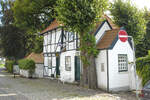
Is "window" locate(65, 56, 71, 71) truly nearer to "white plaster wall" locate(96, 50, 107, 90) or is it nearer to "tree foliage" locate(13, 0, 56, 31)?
"white plaster wall" locate(96, 50, 107, 90)

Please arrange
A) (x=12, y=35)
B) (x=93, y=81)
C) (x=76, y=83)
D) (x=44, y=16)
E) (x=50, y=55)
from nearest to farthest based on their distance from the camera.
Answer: (x=93, y=81) < (x=76, y=83) < (x=50, y=55) < (x=44, y=16) < (x=12, y=35)

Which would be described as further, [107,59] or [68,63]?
[68,63]

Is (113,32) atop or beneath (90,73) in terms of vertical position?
atop

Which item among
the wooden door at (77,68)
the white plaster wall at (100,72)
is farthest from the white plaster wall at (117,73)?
the wooden door at (77,68)

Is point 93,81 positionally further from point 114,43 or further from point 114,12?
point 114,12

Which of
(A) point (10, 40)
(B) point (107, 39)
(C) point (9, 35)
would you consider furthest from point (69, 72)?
(C) point (9, 35)

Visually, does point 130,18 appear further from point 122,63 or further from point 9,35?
point 9,35

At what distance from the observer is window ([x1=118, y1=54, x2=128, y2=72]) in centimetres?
1420

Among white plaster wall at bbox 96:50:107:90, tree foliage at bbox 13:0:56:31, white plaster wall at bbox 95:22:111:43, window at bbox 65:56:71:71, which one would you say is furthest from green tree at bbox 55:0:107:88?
tree foliage at bbox 13:0:56:31

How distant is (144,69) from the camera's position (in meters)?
11.5

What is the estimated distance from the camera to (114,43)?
13.8 meters

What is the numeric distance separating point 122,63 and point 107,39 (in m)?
2.18

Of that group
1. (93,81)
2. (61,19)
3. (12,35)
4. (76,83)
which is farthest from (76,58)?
(12,35)

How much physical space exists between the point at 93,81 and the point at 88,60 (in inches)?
64.5
